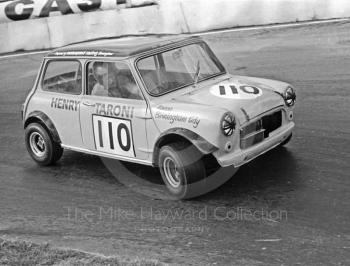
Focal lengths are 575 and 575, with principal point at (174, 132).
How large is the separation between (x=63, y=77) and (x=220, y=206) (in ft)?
8.49

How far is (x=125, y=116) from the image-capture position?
5902mm

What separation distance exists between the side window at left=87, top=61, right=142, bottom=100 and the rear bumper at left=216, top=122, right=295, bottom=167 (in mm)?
1176

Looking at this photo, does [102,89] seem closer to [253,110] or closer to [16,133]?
[253,110]

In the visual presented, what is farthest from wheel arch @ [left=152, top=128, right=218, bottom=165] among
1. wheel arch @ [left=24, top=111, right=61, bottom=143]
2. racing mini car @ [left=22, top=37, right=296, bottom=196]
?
wheel arch @ [left=24, top=111, right=61, bottom=143]

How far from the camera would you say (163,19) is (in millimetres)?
13703

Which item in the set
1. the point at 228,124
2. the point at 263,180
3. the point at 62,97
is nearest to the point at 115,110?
the point at 62,97

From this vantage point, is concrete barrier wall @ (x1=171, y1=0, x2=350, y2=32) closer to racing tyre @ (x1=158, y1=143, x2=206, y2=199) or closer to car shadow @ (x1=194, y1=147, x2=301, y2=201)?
car shadow @ (x1=194, y1=147, x2=301, y2=201)

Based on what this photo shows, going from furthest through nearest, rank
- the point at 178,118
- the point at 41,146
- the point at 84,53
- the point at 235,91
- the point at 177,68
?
the point at 41,146
the point at 84,53
the point at 177,68
the point at 235,91
the point at 178,118

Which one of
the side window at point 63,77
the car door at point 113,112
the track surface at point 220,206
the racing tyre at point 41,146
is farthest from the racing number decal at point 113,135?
the racing tyre at point 41,146

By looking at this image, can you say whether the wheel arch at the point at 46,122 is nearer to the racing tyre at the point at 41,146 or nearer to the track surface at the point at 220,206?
the racing tyre at the point at 41,146

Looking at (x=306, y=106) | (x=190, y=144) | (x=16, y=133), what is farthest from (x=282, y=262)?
(x=16, y=133)

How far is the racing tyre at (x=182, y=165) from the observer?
212 inches

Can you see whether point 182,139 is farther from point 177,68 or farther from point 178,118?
point 177,68

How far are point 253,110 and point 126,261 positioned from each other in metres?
2.01
